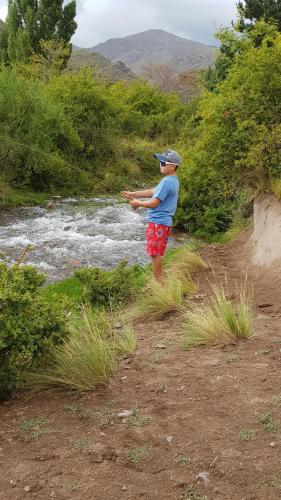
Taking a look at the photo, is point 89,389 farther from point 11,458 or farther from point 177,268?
point 177,268

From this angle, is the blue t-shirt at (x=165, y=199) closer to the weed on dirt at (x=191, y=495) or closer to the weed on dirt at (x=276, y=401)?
the weed on dirt at (x=276, y=401)

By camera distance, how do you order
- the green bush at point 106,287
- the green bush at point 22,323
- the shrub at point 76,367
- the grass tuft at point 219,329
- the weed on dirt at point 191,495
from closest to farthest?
1. the weed on dirt at point 191,495
2. the green bush at point 22,323
3. the shrub at point 76,367
4. the grass tuft at point 219,329
5. the green bush at point 106,287

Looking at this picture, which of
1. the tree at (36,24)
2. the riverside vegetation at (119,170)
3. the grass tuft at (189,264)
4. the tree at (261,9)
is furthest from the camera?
the tree at (36,24)

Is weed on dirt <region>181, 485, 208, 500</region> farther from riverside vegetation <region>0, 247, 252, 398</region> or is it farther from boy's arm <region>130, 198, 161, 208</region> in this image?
boy's arm <region>130, 198, 161, 208</region>

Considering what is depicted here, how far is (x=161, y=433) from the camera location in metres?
3.37

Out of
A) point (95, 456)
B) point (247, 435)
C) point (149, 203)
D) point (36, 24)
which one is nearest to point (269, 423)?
point (247, 435)

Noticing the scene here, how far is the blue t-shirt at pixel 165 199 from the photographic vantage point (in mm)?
6723

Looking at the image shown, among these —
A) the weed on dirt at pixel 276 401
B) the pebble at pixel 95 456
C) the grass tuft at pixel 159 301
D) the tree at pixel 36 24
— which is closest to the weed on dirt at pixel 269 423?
the weed on dirt at pixel 276 401

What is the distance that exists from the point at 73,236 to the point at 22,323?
1068 cm

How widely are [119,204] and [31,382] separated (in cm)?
1615

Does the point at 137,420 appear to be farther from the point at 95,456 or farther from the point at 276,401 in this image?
the point at 276,401

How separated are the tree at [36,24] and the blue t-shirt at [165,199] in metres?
37.0

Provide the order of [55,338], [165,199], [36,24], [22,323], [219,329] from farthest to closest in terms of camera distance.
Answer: [36,24]
[165,199]
[219,329]
[55,338]
[22,323]

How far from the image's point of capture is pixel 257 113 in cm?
970
